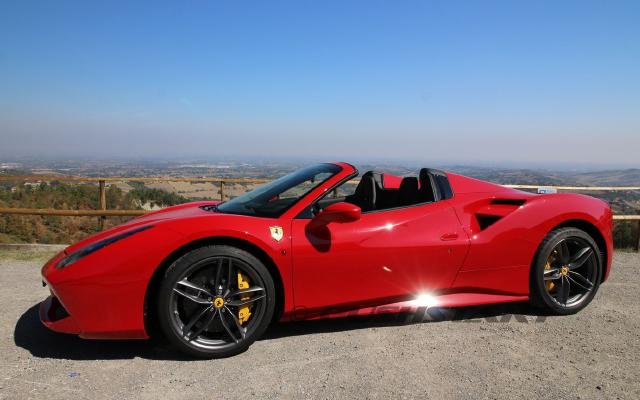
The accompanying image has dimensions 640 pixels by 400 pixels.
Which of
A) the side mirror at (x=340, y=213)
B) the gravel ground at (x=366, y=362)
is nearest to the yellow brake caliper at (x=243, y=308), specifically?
the gravel ground at (x=366, y=362)

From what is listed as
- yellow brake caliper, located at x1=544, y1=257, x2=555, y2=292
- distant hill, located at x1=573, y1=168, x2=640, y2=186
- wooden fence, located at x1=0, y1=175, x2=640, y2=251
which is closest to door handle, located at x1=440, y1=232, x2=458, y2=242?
yellow brake caliper, located at x1=544, y1=257, x2=555, y2=292

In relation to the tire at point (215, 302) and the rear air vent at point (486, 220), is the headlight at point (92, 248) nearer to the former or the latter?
the tire at point (215, 302)

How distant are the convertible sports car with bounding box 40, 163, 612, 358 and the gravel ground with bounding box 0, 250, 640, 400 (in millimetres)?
193

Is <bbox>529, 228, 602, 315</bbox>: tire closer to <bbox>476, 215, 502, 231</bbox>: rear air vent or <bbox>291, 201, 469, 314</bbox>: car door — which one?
<bbox>476, 215, 502, 231</bbox>: rear air vent

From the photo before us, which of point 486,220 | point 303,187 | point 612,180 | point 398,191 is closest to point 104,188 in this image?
point 303,187

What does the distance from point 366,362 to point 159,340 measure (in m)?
1.46

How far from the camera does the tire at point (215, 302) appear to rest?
101 inches

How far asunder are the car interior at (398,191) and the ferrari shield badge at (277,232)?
1.43 ft

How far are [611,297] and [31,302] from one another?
5307mm

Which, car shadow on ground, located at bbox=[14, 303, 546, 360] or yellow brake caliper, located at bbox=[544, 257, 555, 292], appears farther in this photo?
yellow brake caliper, located at bbox=[544, 257, 555, 292]

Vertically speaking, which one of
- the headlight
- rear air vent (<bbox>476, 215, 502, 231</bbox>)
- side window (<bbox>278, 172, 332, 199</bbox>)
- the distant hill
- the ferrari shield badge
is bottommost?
the headlight

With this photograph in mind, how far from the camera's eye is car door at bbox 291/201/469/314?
2754mm

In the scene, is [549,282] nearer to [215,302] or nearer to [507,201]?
[507,201]

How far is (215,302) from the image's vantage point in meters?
2.62
